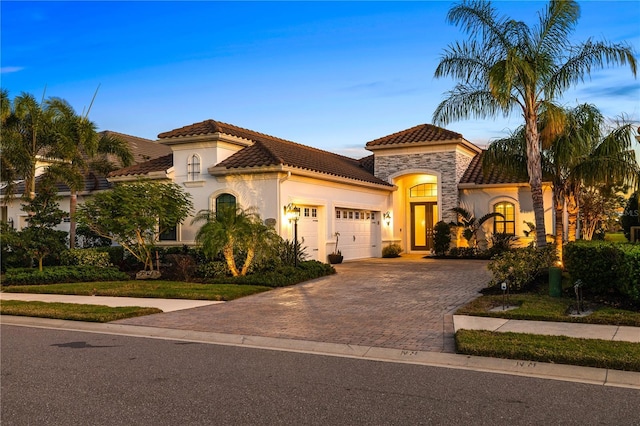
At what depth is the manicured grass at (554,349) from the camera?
21.7ft

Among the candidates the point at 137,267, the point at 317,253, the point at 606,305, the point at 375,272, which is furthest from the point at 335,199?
the point at 606,305

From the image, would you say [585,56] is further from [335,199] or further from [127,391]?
[127,391]

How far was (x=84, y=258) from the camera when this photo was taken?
19000 mm

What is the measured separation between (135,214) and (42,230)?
337cm

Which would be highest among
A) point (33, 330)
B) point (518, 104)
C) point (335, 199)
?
point (518, 104)

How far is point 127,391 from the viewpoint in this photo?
5844mm

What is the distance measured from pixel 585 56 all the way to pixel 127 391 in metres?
13.4

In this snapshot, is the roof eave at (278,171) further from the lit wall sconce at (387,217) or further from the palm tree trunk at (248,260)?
the lit wall sconce at (387,217)

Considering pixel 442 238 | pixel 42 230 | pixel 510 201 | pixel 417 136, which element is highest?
pixel 417 136

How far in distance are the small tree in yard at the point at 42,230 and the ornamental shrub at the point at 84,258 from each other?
12.7 inches

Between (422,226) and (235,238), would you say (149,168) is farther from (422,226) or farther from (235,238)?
(422,226)

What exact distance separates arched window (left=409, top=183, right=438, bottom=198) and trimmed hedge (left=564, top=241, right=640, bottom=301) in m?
15.1

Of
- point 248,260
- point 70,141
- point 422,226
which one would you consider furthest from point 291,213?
point 422,226

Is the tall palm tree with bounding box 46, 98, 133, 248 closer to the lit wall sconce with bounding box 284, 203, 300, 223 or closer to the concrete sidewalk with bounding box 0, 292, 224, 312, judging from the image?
the concrete sidewalk with bounding box 0, 292, 224, 312
